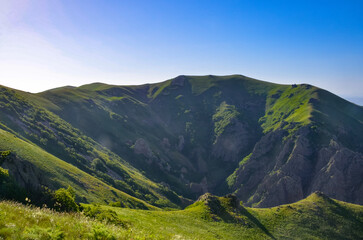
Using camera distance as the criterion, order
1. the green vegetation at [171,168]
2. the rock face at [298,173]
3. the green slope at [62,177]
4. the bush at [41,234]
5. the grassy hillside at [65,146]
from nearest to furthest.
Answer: the bush at [41,234], the green vegetation at [171,168], the green slope at [62,177], the grassy hillside at [65,146], the rock face at [298,173]

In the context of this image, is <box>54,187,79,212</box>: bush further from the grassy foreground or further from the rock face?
the rock face

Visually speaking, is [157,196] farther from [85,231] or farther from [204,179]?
[85,231]

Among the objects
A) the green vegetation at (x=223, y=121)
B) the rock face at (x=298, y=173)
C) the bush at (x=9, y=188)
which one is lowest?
the rock face at (x=298, y=173)

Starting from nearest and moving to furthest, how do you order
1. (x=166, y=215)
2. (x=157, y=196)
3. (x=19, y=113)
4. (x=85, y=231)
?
(x=85, y=231), (x=166, y=215), (x=19, y=113), (x=157, y=196)

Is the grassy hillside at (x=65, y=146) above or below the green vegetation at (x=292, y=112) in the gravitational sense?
below

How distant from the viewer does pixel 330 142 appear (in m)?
122

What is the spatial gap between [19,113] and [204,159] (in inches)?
4662

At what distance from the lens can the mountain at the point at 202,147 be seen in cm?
9894

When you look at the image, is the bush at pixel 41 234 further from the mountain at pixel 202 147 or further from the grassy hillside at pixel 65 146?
the grassy hillside at pixel 65 146

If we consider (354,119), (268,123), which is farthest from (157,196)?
(354,119)

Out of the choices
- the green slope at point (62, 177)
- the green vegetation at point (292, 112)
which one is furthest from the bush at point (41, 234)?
the green vegetation at point (292, 112)

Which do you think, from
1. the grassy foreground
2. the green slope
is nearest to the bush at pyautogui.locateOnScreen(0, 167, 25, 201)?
the grassy foreground

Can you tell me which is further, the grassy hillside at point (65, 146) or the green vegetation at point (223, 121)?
the green vegetation at point (223, 121)

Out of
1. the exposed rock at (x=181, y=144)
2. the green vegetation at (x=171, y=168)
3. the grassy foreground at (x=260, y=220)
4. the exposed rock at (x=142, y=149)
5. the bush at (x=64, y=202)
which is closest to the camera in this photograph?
the bush at (x=64, y=202)
